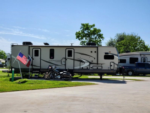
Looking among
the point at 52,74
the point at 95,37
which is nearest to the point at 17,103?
the point at 52,74

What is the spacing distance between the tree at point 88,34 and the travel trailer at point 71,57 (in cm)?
3000

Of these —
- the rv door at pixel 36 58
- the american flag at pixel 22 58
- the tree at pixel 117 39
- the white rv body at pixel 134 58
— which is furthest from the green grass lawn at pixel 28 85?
the tree at pixel 117 39

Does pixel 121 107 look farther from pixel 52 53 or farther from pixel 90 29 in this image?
pixel 90 29

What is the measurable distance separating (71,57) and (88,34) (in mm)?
31498

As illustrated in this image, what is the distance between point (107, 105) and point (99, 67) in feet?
41.4

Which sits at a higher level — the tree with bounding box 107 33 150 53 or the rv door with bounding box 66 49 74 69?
the tree with bounding box 107 33 150 53

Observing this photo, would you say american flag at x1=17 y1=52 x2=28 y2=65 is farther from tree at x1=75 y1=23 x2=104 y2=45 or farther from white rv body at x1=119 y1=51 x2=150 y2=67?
tree at x1=75 y1=23 x2=104 y2=45

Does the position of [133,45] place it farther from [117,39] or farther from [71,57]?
[71,57]

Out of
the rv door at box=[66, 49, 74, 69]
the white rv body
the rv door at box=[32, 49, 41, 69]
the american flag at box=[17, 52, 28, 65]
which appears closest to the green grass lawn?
the american flag at box=[17, 52, 28, 65]

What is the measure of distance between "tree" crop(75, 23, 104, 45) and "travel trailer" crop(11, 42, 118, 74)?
30000 millimetres

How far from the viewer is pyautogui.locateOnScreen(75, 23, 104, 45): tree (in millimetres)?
50500

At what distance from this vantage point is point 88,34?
168 ft

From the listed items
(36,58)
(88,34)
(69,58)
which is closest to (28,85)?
(36,58)

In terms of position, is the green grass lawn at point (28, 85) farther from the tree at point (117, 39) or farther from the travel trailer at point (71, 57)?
the tree at point (117, 39)
